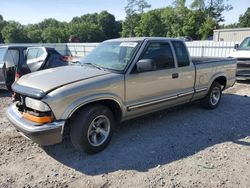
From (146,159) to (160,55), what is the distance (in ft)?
6.90

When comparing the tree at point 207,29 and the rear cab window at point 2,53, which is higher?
the tree at point 207,29

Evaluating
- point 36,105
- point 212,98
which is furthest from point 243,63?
point 36,105

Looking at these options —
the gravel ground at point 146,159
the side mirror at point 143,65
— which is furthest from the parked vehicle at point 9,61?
the side mirror at point 143,65

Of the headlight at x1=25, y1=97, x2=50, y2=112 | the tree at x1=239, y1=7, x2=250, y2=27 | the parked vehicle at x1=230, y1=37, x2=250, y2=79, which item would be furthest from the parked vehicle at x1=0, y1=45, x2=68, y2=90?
the tree at x1=239, y1=7, x2=250, y2=27

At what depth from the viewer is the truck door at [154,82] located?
14.5ft

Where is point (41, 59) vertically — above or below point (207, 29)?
below

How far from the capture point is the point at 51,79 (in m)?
3.96

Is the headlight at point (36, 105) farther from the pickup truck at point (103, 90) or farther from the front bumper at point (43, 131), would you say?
the front bumper at point (43, 131)

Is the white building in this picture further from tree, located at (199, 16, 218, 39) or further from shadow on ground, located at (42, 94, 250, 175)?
shadow on ground, located at (42, 94, 250, 175)

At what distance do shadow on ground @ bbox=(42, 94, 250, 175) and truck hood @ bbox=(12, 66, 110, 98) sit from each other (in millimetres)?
1151

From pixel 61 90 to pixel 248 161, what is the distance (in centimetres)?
306

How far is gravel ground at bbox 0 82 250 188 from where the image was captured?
3415mm

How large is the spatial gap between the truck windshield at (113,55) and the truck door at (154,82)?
0.23 metres

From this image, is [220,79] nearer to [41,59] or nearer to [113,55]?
[113,55]
